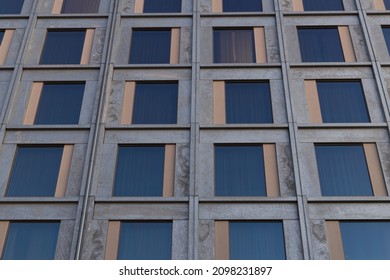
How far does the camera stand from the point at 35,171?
18.9 metres

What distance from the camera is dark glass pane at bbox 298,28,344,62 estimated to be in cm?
2189

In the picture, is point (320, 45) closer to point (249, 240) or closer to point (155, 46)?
point (155, 46)

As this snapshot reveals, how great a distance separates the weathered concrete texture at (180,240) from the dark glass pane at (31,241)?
4.20m

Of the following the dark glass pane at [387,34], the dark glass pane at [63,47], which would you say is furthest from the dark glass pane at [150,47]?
the dark glass pane at [387,34]

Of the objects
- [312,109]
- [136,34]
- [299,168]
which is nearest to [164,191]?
[299,168]

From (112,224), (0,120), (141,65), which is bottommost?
(112,224)

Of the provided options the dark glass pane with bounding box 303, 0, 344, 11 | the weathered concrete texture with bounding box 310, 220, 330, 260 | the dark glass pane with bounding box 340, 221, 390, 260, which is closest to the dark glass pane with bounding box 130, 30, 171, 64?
the dark glass pane with bounding box 303, 0, 344, 11

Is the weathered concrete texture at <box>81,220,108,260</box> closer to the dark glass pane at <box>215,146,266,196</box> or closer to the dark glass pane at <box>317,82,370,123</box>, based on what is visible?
the dark glass pane at <box>215,146,266,196</box>

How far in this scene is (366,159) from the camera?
1892cm

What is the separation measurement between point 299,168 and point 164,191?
5194mm

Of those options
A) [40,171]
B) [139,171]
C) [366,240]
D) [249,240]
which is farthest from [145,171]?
[366,240]

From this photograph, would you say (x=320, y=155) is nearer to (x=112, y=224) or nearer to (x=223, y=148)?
(x=223, y=148)

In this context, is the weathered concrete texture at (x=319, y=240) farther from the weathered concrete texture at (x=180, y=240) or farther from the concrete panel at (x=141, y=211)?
the concrete panel at (x=141, y=211)

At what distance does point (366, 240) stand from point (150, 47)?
12.5m
